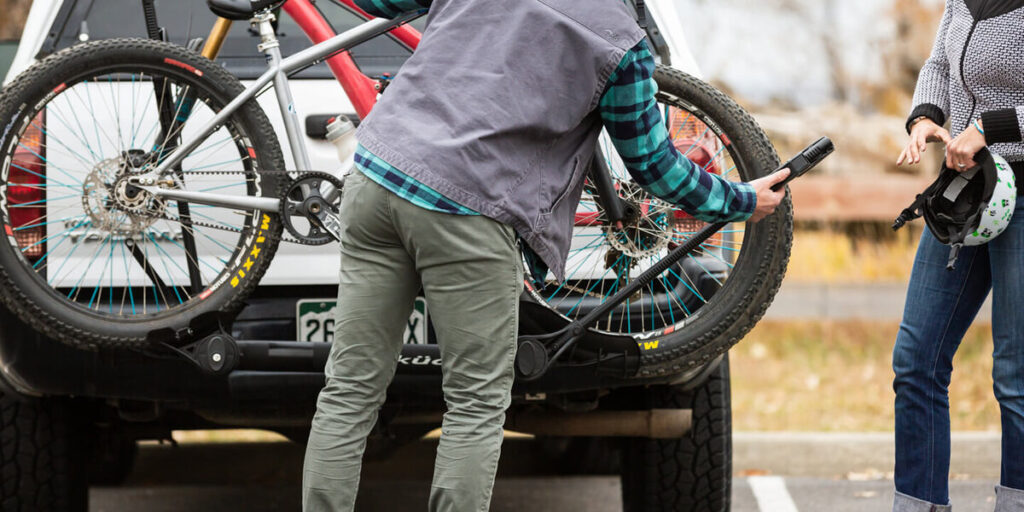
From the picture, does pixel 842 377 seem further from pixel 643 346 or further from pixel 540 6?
pixel 540 6

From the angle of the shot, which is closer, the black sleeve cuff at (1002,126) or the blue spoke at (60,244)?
the black sleeve cuff at (1002,126)

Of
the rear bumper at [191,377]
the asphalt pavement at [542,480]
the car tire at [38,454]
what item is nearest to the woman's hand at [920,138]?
the rear bumper at [191,377]

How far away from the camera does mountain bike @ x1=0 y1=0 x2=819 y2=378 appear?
10.2ft

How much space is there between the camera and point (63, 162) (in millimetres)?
3281

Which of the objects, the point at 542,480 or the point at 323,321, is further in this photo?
the point at 542,480

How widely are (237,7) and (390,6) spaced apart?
576 millimetres

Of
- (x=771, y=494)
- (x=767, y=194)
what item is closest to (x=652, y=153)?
(x=767, y=194)

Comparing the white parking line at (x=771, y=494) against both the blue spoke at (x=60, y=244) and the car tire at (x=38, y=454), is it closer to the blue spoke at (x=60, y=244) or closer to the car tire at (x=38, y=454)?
the car tire at (x=38, y=454)

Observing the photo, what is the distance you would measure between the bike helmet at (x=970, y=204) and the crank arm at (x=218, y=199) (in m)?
1.69

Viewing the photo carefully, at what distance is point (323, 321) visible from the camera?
10.9 ft

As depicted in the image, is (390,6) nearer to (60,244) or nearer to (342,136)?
(342,136)

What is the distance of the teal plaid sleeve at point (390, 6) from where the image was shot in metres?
2.78

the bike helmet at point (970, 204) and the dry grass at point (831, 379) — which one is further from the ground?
the bike helmet at point (970, 204)

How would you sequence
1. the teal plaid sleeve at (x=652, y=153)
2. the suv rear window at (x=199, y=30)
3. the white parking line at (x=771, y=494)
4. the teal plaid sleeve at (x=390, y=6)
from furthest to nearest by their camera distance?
the white parking line at (x=771, y=494) → the suv rear window at (x=199, y=30) → the teal plaid sleeve at (x=390, y=6) → the teal plaid sleeve at (x=652, y=153)
